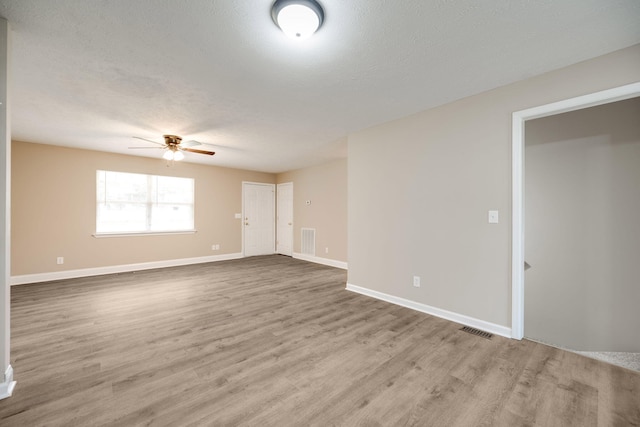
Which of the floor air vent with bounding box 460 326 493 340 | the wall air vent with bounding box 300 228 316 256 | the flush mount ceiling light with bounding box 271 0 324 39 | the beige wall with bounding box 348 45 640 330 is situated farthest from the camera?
the wall air vent with bounding box 300 228 316 256

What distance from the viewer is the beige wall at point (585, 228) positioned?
110 inches

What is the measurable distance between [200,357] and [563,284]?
4287 millimetres

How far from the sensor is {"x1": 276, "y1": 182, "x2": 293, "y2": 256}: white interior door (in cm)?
742

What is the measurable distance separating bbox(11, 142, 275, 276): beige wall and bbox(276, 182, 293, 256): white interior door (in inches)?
94.9

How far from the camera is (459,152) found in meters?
2.93

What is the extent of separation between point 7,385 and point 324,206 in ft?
17.4

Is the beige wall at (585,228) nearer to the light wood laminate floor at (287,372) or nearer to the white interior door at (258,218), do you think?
the light wood laminate floor at (287,372)

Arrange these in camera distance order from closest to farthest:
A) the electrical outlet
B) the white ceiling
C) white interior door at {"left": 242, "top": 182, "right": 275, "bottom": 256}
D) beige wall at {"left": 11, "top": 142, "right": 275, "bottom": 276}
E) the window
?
the white ceiling
the electrical outlet
beige wall at {"left": 11, "top": 142, "right": 275, "bottom": 276}
the window
white interior door at {"left": 242, "top": 182, "right": 275, "bottom": 256}

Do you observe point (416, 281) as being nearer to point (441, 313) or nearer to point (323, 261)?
point (441, 313)

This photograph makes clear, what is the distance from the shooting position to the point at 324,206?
6.36 metres

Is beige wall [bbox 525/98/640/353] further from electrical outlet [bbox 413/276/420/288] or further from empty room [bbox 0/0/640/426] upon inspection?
electrical outlet [bbox 413/276/420/288]

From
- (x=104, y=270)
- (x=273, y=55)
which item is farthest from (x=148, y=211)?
(x=273, y=55)

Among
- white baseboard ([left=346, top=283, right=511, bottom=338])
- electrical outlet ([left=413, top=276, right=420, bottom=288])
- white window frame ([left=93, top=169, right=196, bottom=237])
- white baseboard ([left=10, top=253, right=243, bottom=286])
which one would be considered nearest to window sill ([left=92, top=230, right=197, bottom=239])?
white window frame ([left=93, top=169, right=196, bottom=237])

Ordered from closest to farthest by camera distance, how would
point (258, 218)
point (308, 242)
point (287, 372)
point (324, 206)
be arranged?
1. point (287, 372)
2. point (324, 206)
3. point (308, 242)
4. point (258, 218)
